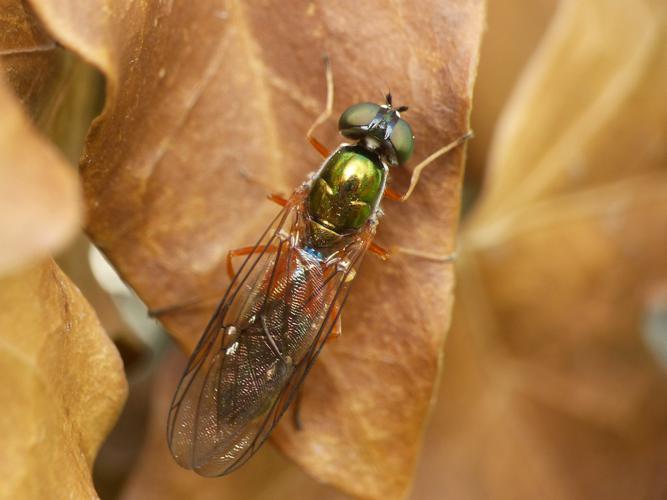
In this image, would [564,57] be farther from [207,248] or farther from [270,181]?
[207,248]

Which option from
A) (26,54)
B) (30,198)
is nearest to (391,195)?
(26,54)

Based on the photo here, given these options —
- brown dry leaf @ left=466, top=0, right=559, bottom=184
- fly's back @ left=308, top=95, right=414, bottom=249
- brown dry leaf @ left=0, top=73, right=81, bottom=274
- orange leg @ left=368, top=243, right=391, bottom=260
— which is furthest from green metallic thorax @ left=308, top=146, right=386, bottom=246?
brown dry leaf @ left=0, top=73, right=81, bottom=274

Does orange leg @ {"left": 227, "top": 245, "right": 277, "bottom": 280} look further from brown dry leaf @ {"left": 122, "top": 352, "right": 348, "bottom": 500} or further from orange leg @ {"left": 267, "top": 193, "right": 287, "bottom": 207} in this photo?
brown dry leaf @ {"left": 122, "top": 352, "right": 348, "bottom": 500}

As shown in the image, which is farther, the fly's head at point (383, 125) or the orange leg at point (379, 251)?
the orange leg at point (379, 251)

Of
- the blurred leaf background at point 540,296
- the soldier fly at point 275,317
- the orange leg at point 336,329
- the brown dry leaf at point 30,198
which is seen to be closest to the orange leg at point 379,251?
the soldier fly at point 275,317

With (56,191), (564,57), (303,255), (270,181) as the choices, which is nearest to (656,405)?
(564,57)

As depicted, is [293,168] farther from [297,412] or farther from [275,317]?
[297,412]

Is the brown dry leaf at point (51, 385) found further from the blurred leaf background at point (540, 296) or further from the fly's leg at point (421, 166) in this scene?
the fly's leg at point (421, 166)
